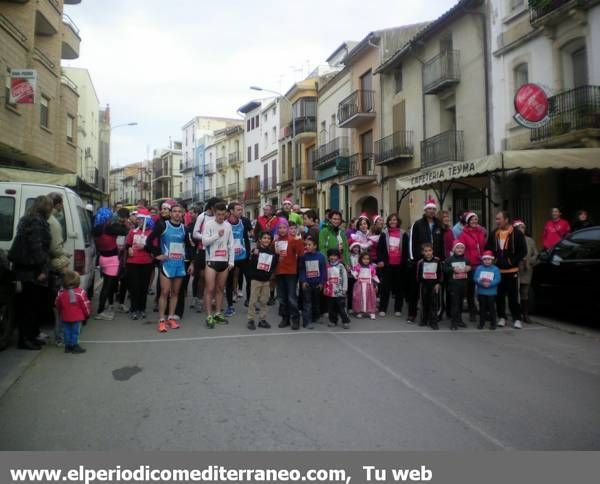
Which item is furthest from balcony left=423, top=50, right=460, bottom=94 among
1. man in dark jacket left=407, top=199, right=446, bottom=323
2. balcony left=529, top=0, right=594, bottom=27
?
man in dark jacket left=407, top=199, right=446, bottom=323

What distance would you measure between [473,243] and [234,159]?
49.7 metres

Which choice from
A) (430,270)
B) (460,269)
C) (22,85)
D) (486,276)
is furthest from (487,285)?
(22,85)

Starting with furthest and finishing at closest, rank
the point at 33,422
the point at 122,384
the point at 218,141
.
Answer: the point at 218,141 < the point at 122,384 < the point at 33,422

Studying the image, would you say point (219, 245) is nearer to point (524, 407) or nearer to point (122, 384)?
point (122, 384)

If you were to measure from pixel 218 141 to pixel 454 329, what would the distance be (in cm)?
5601

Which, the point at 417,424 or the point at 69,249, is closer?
the point at 417,424

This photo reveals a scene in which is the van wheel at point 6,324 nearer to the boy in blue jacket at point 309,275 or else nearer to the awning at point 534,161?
the boy in blue jacket at point 309,275


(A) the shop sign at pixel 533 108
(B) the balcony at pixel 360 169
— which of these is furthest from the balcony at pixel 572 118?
(B) the balcony at pixel 360 169

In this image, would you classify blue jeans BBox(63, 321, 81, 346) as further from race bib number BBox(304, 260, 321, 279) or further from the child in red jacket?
race bib number BBox(304, 260, 321, 279)

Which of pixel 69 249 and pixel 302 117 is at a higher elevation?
pixel 302 117

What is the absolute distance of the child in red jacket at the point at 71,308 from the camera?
20.8 feet

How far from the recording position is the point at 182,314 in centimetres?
896

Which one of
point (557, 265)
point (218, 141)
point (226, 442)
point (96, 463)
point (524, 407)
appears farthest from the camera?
point (218, 141)

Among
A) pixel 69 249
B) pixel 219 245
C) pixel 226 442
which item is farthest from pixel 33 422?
pixel 219 245
